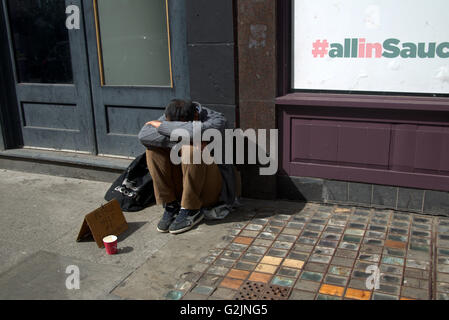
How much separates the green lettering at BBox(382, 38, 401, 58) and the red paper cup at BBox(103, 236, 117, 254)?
2.71m

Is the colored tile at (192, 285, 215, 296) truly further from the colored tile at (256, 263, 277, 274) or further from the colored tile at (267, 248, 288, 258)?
the colored tile at (267, 248, 288, 258)

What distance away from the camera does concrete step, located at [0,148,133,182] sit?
5168mm

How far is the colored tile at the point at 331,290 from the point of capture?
2.91 meters

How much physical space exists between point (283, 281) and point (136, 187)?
1953mm

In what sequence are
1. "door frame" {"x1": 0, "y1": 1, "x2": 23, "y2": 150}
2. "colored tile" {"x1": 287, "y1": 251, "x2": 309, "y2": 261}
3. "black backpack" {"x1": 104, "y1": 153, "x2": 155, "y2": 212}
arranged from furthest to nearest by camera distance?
"door frame" {"x1": 0, "y1": 1, "x2": 23, "y2": 150}
"black backpack" {"x1": 104, "y1": 153, "x2": 155, "y2": 212}
"colored tile" {"x1": 287, "y1": 251, "x2": 309, "y2": 261}

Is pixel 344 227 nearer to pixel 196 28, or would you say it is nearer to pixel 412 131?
pixel 412 131

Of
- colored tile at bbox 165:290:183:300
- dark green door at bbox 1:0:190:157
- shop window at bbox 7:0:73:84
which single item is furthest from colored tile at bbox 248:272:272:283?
shop window at bbox 7:0:73:84

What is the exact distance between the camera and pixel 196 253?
3.53m

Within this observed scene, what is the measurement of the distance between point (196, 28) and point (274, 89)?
94 centimetres

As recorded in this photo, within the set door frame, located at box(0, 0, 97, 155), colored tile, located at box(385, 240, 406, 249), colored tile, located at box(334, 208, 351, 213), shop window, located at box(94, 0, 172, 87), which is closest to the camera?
colored tile, located at box(385, 240, 406, 249)
